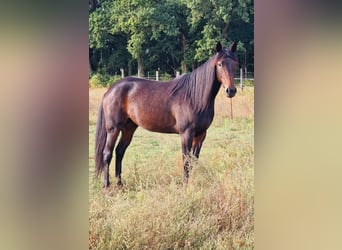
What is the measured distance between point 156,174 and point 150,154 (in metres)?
0.13

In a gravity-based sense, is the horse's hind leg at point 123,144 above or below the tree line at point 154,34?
below

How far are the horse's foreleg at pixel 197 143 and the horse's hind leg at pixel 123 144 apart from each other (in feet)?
1.23

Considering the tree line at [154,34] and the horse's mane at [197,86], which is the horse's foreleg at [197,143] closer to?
the horse's mane at [197,86]

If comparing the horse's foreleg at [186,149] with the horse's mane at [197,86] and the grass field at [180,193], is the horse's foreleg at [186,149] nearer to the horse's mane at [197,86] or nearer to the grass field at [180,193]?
the grass field at [180,193]

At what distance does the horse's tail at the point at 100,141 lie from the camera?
266 cm

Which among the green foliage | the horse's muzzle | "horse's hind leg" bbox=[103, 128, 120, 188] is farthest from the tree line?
"horse's hind leg" bbox=[103, 128, 120, 188]

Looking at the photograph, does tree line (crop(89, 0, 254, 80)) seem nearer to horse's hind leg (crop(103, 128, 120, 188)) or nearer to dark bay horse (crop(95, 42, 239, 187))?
dark bay horse (crop(95, 42, 239, 187))

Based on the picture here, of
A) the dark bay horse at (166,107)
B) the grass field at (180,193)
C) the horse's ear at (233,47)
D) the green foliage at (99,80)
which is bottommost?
the grass field at (180,193)

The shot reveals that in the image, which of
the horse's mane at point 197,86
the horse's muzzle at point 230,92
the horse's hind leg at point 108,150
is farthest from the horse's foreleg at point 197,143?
the horse's hind leg at point 108,150

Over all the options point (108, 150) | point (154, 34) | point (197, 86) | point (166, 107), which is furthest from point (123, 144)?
point (154, 34)
